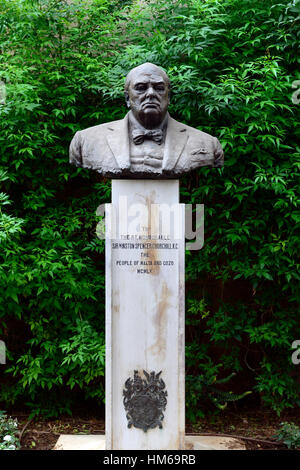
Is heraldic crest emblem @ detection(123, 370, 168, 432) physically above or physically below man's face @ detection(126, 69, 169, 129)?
below

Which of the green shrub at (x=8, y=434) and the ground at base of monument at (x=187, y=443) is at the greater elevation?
Answer: the green shrub at (x=8, y=434)

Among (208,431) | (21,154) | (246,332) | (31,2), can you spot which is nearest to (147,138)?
(21,154)

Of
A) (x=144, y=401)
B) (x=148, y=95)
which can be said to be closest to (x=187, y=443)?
(x=144, y=401)

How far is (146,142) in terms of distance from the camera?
3332mm

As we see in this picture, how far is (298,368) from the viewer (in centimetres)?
476

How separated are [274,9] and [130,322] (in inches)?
116

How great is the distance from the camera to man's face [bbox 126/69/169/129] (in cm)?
319

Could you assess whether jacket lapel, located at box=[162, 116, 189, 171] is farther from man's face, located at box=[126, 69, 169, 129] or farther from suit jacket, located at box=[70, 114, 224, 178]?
man's face, located at box=[126, 69, 169, 129]

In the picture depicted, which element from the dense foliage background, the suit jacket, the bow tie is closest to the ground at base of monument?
the dense foliage background

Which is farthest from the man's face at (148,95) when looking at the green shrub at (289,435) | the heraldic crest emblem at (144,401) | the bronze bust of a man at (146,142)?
the green shrub at (289,435)

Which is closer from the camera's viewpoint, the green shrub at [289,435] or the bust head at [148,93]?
the bust head at [148,93]

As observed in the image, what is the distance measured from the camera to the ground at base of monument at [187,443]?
3863 millimetres

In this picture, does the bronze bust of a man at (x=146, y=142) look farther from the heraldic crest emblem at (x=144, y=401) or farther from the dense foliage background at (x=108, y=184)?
the heraldic crest emblem at (x=144, y=401)

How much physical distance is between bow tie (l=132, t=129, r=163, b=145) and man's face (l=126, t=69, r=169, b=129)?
6 cm
